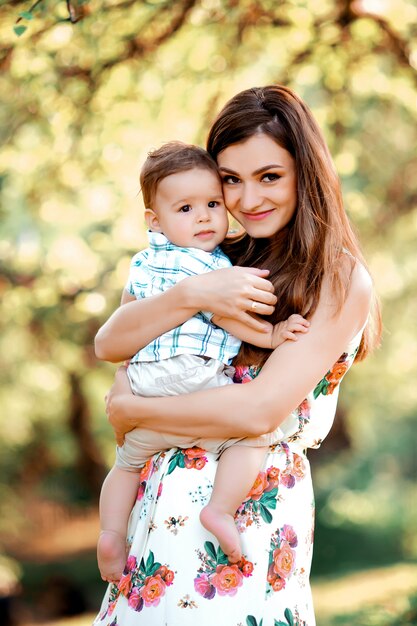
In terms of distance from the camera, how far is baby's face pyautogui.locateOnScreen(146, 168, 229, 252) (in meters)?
2.41

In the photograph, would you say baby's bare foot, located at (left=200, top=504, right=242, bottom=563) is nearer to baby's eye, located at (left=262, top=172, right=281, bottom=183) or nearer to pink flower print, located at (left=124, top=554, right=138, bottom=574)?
pink flower print, located at (left=124, top=554, right=138, bottom=574)

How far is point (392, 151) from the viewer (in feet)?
22.9

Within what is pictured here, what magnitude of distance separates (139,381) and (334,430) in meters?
8.23

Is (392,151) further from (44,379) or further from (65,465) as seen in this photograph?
(65,465)

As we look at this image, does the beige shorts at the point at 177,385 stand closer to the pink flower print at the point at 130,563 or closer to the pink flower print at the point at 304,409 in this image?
the pink flower print at the point at 304,409

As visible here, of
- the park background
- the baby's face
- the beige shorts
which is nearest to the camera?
the beige shorts

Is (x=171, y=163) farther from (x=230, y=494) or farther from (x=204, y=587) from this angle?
(x=204, y=587)

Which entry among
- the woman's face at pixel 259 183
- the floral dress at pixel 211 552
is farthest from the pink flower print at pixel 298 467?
the woman's face at pixel 259 183

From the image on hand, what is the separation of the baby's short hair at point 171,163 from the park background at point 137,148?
912mm

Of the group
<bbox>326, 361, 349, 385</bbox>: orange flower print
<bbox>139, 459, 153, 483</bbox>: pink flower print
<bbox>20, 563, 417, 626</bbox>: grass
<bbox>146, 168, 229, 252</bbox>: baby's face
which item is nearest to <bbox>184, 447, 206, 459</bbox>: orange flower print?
<bbox>139, 459, 153, 483</bbox>: pink flower print

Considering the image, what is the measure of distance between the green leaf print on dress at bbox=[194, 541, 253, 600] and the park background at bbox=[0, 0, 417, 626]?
1795mm

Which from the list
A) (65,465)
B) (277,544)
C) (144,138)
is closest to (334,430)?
(65,465)

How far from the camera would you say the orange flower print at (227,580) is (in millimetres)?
2264

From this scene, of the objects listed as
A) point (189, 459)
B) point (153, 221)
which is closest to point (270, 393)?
point (189, 459)
